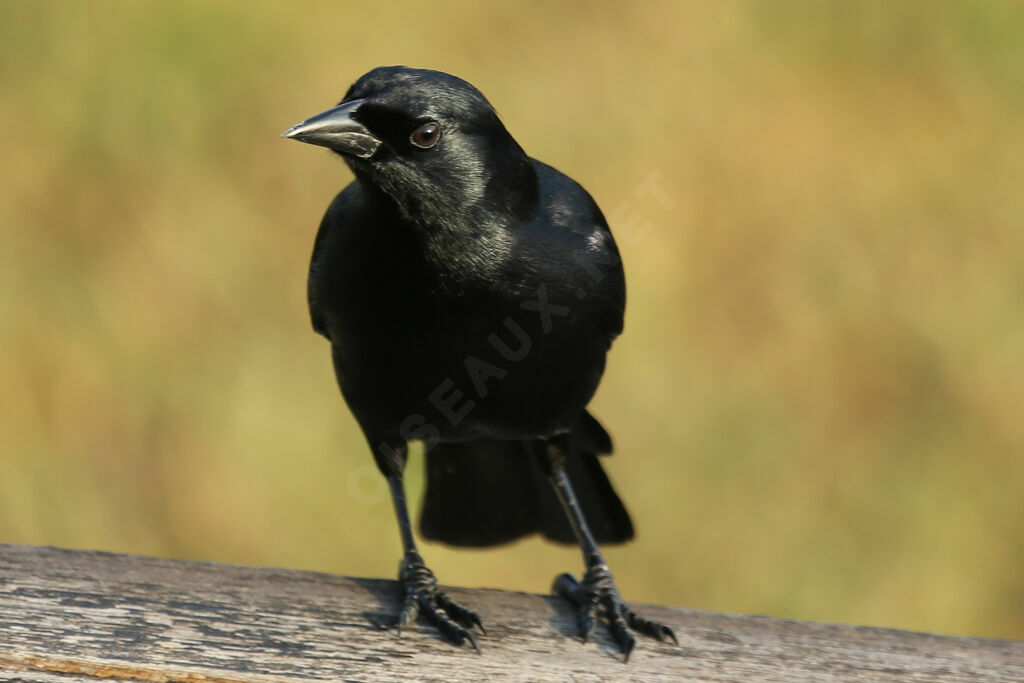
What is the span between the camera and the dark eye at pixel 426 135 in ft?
9.99

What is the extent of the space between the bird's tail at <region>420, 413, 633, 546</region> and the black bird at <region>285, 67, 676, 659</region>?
540mm

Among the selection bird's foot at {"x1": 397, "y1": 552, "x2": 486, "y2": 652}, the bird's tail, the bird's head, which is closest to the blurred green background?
the bird's tail

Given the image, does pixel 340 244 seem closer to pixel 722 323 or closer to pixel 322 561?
pixel 322 561

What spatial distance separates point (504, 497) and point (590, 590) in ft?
2.60

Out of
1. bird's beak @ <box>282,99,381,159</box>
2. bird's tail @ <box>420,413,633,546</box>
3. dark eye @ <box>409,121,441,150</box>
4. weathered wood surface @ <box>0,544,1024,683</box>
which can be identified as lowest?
weathered wood surface @ <box>0,544,1024,683</box>

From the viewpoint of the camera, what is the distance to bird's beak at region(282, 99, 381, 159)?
296 centimetres

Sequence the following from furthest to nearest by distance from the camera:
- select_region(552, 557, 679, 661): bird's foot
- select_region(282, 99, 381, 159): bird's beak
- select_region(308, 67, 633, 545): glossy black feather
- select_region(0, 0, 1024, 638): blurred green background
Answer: select_region(0, 0, 1024, 638): blurred green background < select_region(552, 557, 679, 661): bird's foot < select_region(308, 67, 633, 545): glossy black feather < select_region(282, 99, 381, 159): bird's beak

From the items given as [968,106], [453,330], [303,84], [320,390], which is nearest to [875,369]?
[968,106]

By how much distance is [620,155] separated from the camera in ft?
18.8

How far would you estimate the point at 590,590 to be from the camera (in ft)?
11.4

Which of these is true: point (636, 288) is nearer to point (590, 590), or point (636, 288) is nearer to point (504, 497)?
point (504, 497)

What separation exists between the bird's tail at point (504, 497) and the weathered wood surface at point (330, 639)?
796 millimetres

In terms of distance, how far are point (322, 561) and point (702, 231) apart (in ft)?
6.64

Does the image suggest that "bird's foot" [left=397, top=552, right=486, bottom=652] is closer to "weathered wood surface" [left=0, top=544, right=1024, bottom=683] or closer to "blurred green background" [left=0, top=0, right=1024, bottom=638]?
"weathered wood surface" [left=0, top=544, right=1024, bottom=683]
